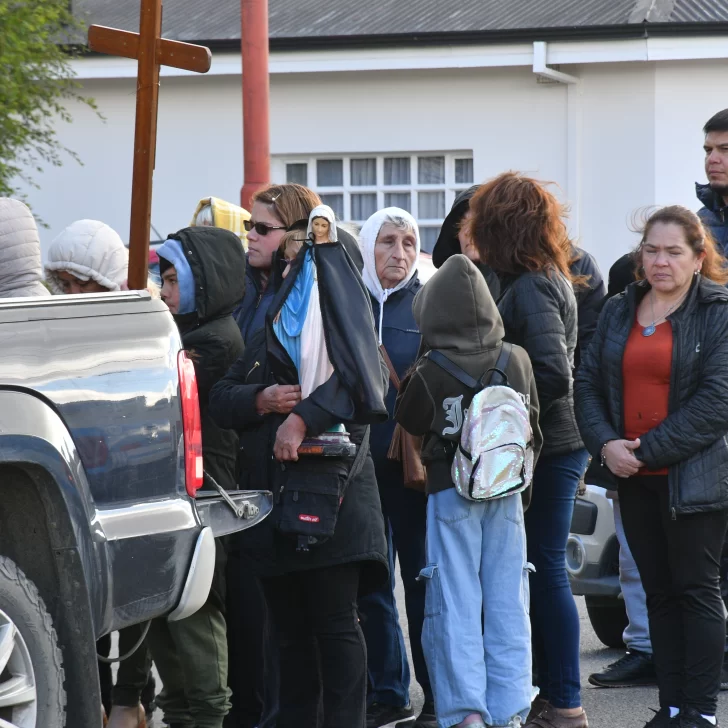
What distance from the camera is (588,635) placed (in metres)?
6.63

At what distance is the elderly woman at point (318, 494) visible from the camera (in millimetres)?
4000

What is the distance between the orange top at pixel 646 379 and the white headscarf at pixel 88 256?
1.88 meters

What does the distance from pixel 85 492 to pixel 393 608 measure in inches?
84.6

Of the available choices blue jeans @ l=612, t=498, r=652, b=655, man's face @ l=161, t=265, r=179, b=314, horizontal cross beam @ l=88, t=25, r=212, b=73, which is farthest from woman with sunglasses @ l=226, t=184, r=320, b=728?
blue jeans @ l=612, t=498, r=652, b=655

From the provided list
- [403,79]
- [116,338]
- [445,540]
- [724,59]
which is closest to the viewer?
[116,338]

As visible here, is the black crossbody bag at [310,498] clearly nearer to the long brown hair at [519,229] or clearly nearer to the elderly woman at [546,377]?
the elderly woman at [546,377]

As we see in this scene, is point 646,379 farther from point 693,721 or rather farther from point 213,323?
point 213,323

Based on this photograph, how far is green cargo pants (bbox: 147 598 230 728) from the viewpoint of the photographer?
14.9ft

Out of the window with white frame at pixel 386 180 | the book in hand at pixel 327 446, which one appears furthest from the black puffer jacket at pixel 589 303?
the window with white frame at pixel 386 180

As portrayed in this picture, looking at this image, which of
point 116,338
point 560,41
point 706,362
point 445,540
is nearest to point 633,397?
point 706,362

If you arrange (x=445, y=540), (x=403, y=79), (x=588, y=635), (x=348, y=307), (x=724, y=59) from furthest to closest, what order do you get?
(x=403, y=79), (x=724, y=59), (x=588, y=635), (x=445, y=540), (x=348, y=307)

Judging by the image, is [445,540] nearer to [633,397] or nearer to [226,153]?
[633,397]

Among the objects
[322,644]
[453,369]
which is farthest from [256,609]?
[453,369]

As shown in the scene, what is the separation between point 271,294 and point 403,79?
1221 centimetres
